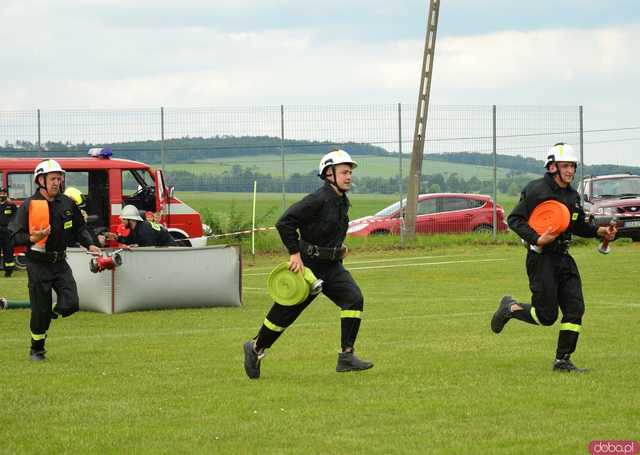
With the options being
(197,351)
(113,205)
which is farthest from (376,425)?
(113,205)

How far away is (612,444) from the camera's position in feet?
24.4

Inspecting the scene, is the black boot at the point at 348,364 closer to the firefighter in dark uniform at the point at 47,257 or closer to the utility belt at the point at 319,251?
the utility belt at the point at 319,251

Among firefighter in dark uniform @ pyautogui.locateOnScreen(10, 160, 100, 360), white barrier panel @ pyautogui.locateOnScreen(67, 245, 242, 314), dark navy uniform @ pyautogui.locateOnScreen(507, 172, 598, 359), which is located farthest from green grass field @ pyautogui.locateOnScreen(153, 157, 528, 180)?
dark navy uniform @ pyautogui.locateOnScreen(507, 172, 598, 359)

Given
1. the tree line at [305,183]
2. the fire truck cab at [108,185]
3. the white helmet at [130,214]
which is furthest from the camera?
the tree line at [305,183]

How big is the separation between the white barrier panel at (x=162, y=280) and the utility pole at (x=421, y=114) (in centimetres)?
1446

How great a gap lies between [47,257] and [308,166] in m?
20.6

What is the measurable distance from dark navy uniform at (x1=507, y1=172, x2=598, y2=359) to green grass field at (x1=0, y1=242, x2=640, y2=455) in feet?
1.52

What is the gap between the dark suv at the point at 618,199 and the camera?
31.4 m

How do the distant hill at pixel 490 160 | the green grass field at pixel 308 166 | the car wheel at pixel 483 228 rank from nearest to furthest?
the green grass field at pixel 308 166
the car wheel at pixel 483 228
the distant hill at pixel 490 160

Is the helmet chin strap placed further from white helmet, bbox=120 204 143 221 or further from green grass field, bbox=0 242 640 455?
white helmet, bbox=120 204 143 221

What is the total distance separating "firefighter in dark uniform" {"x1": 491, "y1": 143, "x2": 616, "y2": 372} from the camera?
1070cm

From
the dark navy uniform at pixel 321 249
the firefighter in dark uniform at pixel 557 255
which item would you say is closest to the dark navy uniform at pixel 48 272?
the dark navy uniform at pixel 321 249

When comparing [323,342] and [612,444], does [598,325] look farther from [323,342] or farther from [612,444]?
[612,444]

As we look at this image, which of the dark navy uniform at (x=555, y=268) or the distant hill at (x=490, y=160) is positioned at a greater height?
the distant hill at (x=490, y=160)
